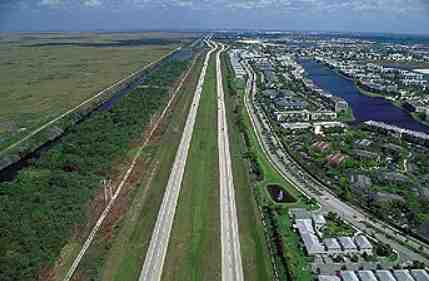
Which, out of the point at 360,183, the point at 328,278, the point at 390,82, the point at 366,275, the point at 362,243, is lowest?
the point at 328,278

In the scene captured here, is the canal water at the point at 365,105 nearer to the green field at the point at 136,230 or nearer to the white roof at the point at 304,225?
the green field at the point at 136,230

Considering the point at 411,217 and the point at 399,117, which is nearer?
the point at 411,217

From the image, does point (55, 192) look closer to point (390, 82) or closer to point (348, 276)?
point (348, 276)

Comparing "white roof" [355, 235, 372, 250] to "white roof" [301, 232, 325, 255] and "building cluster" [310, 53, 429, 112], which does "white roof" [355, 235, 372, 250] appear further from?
"building cluster" [310, 53, 429, 112]

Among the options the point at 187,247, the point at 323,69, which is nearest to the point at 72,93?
the point at 187,247

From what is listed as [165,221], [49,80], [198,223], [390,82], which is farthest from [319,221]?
Result: [49,80]

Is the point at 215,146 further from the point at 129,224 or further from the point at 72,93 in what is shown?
the point at 72,93

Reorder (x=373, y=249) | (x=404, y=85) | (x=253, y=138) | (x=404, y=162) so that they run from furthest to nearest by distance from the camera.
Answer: (x=404, y=85) < (x=253, y=138) < (x=404, y=162) < (x=373, y=249)
